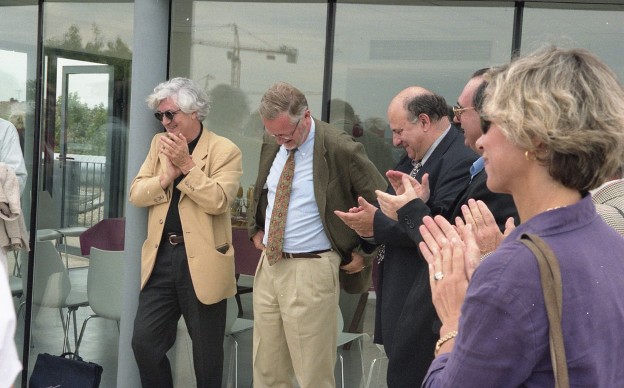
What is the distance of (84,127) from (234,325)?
1829mm

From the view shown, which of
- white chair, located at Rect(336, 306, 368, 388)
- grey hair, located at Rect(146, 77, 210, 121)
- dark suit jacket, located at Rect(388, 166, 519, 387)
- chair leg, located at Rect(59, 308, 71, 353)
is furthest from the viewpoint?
chair leg, located at Rect(59, 308, 71, 353)

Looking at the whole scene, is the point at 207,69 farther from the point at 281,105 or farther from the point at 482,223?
the point at 482,223

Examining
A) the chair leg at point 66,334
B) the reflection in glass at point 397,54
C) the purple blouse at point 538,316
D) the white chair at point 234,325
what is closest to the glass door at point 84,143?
the chair leg at point 66,334

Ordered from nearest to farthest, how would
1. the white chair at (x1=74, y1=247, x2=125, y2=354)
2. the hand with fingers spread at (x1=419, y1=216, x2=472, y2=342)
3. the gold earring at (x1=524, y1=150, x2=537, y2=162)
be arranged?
the gold earring at (x1=524, y1=150, x2=537, y2=162) < the hand with fingers spread at (x1=419, y1=216, x2=472, y2=342) < the white chair at (x1=74, y1=247, x2=125, y2=354)

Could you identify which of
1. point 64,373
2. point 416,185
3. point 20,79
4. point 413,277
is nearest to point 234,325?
point 64,373

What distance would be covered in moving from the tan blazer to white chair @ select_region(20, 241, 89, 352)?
160 centimetres

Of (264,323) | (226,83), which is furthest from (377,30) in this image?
(264,323)

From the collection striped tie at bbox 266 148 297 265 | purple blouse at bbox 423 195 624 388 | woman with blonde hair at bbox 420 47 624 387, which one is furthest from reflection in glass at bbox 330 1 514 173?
purple blouse at bbox 423 195 624 388

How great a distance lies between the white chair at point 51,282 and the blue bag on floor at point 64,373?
0.94 metres

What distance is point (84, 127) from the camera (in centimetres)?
630

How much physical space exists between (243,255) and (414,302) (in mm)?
2449

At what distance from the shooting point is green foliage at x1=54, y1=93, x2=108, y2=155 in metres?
6.25

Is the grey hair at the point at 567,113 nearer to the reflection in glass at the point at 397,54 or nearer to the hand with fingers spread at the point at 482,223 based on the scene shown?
the hand with fingers spread at the point at 482,223

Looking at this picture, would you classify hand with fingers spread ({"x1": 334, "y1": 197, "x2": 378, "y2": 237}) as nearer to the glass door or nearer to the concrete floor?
the concrete floor
